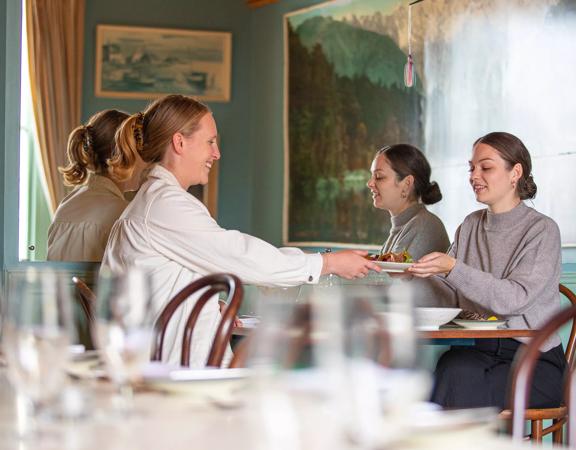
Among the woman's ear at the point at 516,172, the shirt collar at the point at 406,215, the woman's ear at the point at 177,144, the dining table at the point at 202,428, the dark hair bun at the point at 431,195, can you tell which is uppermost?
the woman's ear at the point at 177,144

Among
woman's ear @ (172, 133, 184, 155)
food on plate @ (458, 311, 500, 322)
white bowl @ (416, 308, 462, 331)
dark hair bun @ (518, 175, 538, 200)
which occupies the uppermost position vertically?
woman's ear @ (172, 133, 184, 155)

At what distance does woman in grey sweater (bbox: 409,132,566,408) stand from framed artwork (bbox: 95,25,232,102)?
5407mm

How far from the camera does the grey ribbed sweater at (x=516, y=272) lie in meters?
3.60

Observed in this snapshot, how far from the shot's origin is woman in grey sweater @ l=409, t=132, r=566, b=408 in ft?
11.8

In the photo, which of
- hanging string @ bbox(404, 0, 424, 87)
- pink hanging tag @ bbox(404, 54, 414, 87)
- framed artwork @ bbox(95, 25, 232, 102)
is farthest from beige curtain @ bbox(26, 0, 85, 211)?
pink hanging tag @ bbox(404, 54, 414, 87)

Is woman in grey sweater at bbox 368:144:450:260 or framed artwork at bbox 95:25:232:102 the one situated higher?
framed artwork at bbox 95:25:232:102

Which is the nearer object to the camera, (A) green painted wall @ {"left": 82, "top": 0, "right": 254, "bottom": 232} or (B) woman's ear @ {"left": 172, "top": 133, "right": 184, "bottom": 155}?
(B) woman's ear @ {"left": 172, "top": 133, "right": 184, "bottom": 155}

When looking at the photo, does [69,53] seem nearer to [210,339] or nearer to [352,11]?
[352,11]

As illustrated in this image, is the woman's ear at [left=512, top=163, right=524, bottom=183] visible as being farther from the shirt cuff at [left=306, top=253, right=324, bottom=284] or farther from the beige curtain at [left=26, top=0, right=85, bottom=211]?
the beige curtain at [left=26, top=0, right=85, bottom=211]

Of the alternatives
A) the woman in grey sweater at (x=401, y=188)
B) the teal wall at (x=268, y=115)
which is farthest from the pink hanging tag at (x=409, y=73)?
the teal wall at (x=268, y=115)

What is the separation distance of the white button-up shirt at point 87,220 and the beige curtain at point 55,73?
4210 millimetres

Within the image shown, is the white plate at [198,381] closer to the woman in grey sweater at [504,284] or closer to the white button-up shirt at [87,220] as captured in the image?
the woman in grey sweater at [504,284]

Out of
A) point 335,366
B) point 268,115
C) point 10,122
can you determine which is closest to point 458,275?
point 10,122

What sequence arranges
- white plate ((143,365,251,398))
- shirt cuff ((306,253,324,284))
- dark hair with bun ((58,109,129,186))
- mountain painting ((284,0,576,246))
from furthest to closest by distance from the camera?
mountain painting ((284,0,576,246)) → dark hair with bun ((58,109,129,186)) → shirt cuff ((306,253,324,284)) → white plate ((143,365,251,398))
